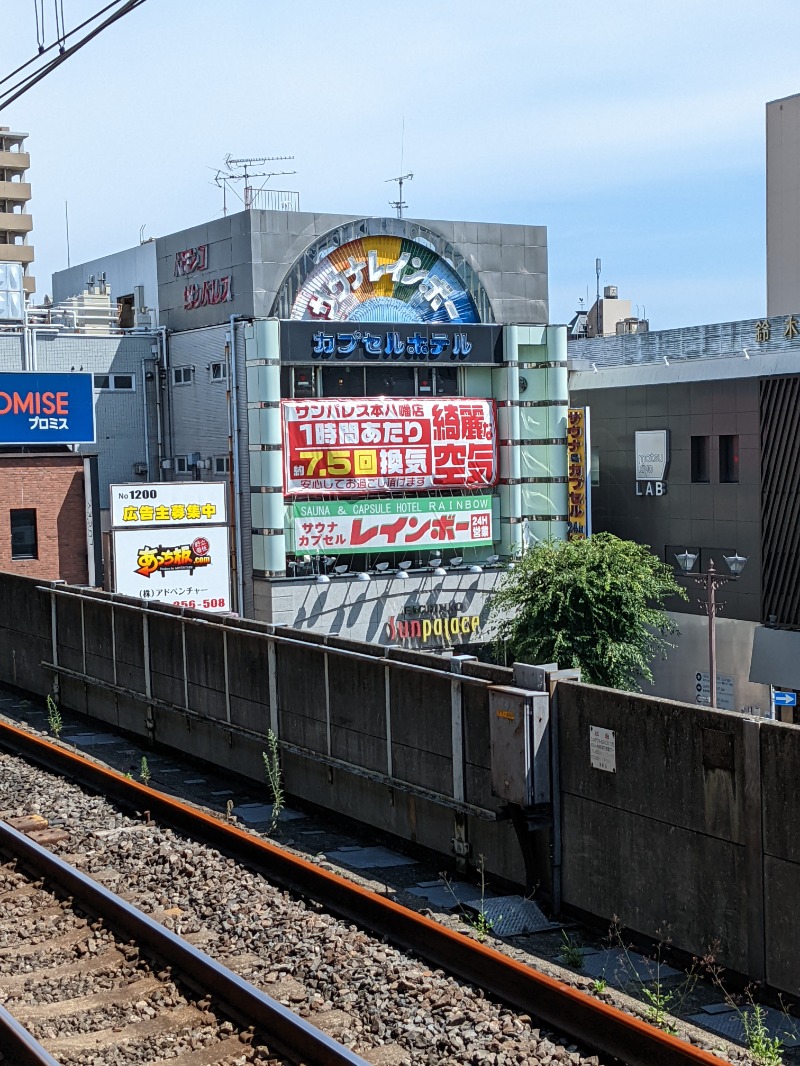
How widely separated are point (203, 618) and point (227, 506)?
2335 centimetres

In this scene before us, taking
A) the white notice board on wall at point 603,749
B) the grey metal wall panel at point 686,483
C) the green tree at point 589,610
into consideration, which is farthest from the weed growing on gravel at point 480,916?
the grey metal wall panel at point 686,483

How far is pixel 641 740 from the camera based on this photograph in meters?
10.6

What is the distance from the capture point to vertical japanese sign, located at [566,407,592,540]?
45625mm

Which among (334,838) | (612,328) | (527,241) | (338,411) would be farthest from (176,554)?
(612,328)

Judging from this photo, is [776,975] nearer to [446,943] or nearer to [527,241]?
[446,943]

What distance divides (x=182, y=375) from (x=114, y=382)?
9.65 ft

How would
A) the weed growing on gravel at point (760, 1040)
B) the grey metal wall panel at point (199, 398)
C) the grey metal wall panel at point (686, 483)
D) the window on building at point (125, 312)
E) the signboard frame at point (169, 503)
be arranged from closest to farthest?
the weed growing on gravel at point (760, 1040) < the signboard frame at point (169, 503) < the grey metal wall panel at point (199, 398) < the grey metal wall panel at point (686, 483) < the window on building at point (125, 312)

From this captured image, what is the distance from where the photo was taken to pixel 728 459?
45156 mm

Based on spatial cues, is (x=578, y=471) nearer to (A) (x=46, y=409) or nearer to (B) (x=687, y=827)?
(A) (x=46, y=409)

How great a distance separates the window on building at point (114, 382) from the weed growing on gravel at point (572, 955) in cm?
3911

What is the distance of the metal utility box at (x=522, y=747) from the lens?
11273 mm

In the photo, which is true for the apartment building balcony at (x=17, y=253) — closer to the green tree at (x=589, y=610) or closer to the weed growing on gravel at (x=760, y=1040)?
the green tree at (x=589, y=610)

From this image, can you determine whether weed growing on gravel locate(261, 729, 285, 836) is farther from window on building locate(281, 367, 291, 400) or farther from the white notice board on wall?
window on building locate(281, 367, 291, 400)

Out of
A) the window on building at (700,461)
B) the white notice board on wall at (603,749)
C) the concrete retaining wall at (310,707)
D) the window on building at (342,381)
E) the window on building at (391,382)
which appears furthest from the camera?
the window on building at (700,461)
